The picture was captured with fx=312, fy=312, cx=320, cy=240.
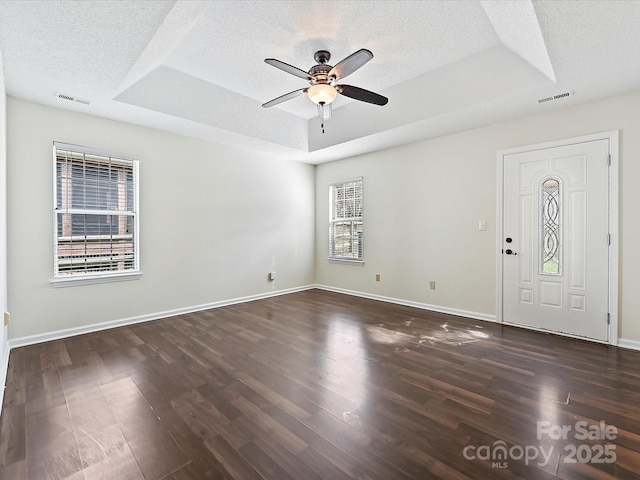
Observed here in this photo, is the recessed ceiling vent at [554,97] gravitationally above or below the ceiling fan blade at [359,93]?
above

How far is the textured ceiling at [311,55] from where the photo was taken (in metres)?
2.16

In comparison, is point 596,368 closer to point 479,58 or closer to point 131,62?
point 479,58

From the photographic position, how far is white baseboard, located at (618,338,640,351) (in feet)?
10.1

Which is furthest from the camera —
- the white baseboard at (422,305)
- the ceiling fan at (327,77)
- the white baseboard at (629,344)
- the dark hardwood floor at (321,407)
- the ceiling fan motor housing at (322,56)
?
the white baseboard at (422,305)

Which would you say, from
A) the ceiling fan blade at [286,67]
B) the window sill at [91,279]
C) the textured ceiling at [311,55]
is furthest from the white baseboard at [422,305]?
the ceiling fan blade at [286,67]

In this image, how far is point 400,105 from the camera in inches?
153

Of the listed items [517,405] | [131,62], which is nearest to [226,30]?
[131,62]

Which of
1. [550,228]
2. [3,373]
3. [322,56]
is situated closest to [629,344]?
[550,228]

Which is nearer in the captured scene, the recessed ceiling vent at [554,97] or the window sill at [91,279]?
the recessed ceiling vent at [554,97]

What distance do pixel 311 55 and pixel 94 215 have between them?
3.10 metres

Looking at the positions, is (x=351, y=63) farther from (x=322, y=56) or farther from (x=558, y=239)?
(x=558, y=239)

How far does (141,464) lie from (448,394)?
194cm

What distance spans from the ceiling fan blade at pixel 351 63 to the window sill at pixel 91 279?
3381 mm

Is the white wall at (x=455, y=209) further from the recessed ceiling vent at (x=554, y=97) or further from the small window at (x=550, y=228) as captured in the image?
the small window at (x=550, y=228)
